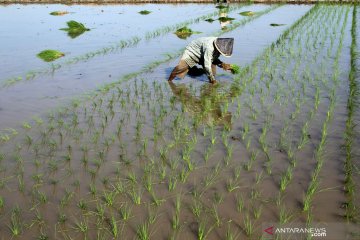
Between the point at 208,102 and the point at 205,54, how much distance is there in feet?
3.01

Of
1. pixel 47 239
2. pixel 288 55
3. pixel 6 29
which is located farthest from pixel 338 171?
pixel 6 29

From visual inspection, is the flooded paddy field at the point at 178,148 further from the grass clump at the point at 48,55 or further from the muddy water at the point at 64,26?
the muddy water at the point at 64,26

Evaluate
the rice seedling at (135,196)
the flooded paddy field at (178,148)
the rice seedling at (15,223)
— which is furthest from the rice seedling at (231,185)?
the rice seedling at (15,223)

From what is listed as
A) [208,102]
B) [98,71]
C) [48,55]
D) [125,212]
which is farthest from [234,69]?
[48,55]

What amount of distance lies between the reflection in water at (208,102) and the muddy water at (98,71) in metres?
0.93

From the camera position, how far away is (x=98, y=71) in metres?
7.00

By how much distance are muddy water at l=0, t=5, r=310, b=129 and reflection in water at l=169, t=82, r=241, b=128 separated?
93 cm

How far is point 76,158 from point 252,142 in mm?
1896

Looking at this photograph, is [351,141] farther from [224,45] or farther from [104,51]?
[104,51]

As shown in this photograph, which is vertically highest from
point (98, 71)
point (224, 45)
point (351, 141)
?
point (224, 45)

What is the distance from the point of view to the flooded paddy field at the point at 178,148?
2637mm

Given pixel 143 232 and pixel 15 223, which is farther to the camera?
pixel 15 223

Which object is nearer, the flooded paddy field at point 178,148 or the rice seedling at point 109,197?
the flooded paddy field at point 178,148

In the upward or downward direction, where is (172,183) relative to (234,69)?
downward
